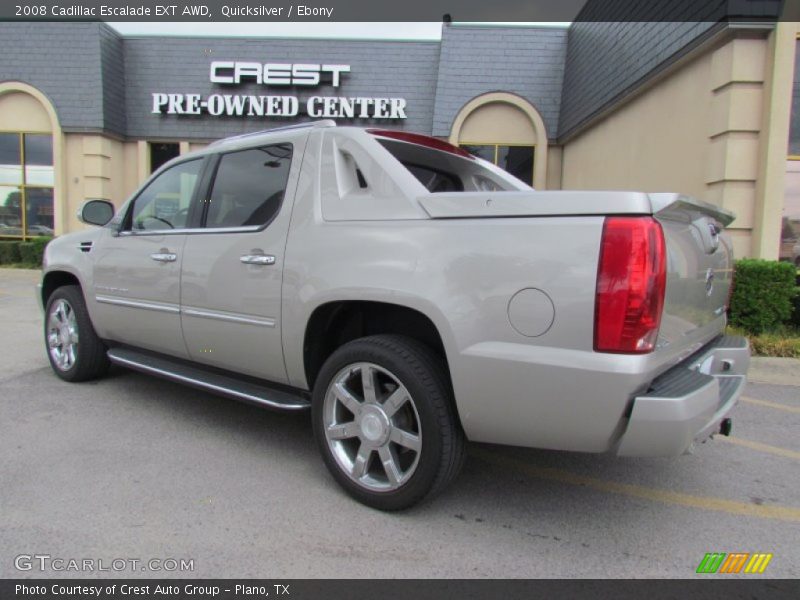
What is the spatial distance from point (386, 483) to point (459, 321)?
3.11ft

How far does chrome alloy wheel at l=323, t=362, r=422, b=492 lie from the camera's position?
2641 millimetres

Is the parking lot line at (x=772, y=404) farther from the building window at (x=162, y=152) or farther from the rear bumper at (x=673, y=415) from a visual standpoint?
the building window at (x=162, y=152)

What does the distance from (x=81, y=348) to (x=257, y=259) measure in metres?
2.45

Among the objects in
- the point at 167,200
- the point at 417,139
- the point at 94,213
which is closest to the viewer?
the point at 417,139

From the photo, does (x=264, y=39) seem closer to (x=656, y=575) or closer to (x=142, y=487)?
(x=142, y=487)

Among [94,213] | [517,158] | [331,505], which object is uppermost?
[517,158]

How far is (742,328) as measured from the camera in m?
6.36

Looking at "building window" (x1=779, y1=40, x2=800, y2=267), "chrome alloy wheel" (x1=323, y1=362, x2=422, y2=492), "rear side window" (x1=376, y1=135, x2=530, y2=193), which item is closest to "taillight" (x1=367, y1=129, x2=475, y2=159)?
"rear side window" (x1=376, y1=135, x2=530, y2=193)

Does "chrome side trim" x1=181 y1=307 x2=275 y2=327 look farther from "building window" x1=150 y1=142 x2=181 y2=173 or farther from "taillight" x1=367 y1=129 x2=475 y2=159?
"building window" x1=150 y1=142 x2=181 y2=173

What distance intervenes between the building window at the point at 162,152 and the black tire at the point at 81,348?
36.5ft

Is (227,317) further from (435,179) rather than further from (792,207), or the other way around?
(792,207)

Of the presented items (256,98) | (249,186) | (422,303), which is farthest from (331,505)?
(256,98)

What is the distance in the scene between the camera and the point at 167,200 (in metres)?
4.05
